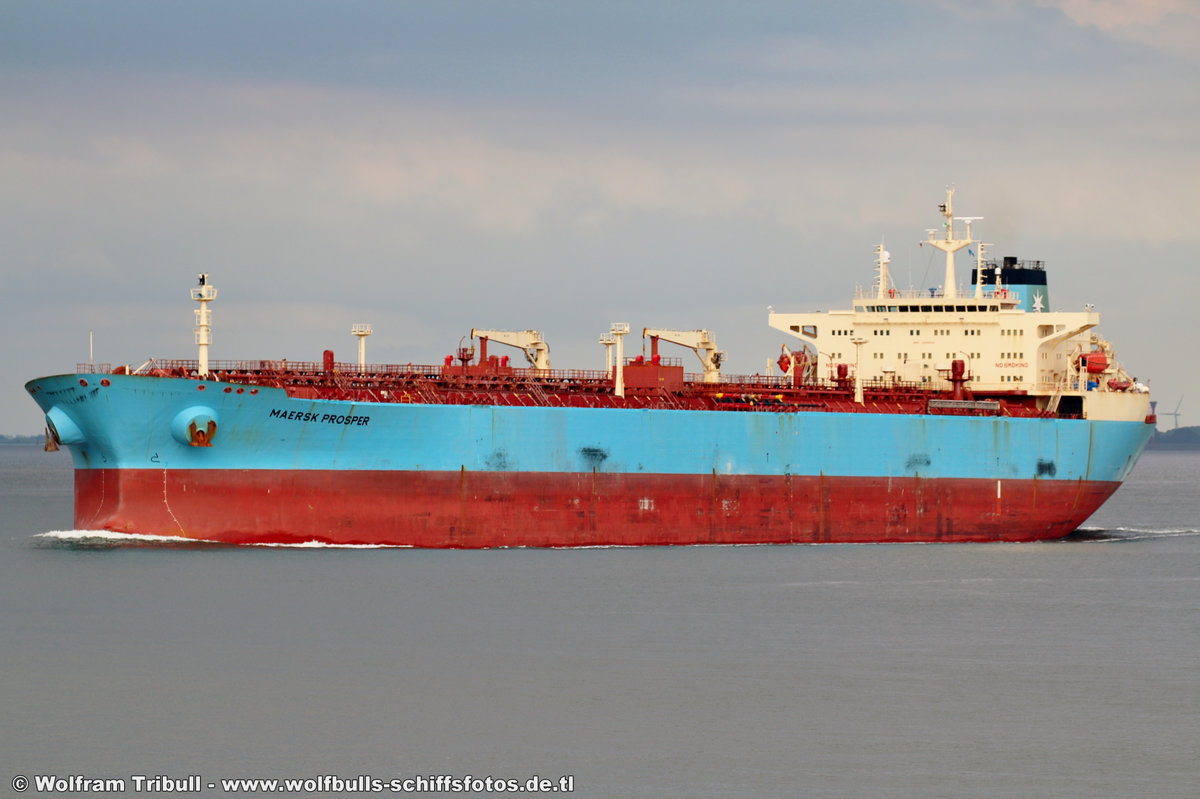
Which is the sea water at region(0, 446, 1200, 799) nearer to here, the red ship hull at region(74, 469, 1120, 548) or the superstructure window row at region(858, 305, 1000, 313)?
the red ship hull at region(74, 469, 1120, 548)

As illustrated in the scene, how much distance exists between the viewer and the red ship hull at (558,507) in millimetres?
32656

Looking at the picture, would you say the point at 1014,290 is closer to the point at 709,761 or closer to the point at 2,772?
the point at 709,761

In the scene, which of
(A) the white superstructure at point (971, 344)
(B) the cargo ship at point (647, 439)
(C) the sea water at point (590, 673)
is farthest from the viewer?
(A) the white superstructure at point (971, 344)

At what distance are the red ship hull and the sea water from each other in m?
0.78

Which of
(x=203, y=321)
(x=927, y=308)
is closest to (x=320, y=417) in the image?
(x=203, y=321)

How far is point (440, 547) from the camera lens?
113 feet

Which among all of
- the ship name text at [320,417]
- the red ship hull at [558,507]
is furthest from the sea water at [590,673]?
the ship name text at [320,417]

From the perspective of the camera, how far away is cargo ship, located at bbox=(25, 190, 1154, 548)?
3253cm

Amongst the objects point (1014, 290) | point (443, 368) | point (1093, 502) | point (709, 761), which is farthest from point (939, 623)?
point (1014, 290)

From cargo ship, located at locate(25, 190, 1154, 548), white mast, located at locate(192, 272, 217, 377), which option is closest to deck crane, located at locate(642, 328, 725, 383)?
cargo ship, located at locate(25, 190, 1154, 548)

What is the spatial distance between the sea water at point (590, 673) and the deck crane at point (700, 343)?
743cm

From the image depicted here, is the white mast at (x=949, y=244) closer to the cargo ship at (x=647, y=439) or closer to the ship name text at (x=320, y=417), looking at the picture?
the cargo ship at (x=647, y=439)

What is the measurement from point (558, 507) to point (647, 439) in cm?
259

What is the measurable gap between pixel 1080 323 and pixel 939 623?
17.1m
